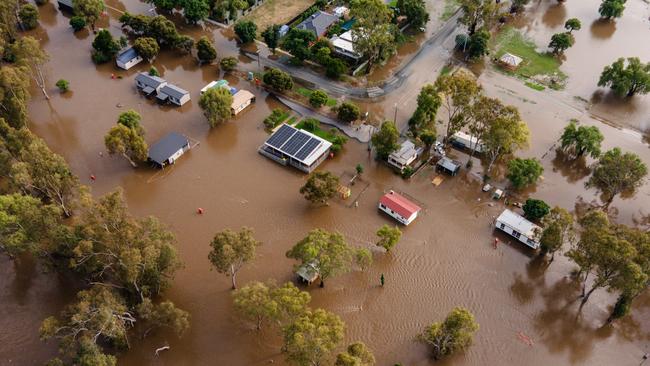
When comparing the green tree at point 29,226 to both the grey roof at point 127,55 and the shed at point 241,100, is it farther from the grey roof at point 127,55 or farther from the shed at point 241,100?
the grey roof at point 127,55

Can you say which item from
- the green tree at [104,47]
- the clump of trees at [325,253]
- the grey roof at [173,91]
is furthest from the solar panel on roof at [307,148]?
the green tree at [104,47]

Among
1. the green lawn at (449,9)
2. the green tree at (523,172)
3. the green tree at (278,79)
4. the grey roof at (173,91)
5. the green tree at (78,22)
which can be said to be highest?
the green lawn at (449,9)

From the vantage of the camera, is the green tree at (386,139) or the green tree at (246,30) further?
the green tree at (246,30)

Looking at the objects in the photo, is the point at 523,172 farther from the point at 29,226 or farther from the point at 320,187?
the point at 29,226

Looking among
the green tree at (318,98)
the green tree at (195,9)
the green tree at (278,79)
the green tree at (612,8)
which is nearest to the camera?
the green tree at (318,98)

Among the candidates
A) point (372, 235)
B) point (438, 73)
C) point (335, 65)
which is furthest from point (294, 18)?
point (372, 235)

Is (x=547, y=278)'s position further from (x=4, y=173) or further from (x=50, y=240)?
(x=4, y=173)

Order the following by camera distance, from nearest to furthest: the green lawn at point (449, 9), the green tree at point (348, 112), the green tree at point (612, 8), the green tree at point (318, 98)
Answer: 1. the green tree at point (348, 112)
2. the green tree at point (318, 98)
3. the green tree at point (612, 8)
4. the green lawn at point (449, 9)
